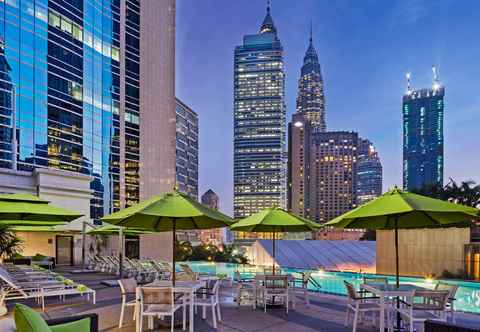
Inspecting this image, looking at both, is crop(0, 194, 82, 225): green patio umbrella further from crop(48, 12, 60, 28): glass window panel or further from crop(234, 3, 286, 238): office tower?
crop(234, 3, 286, 238): office tower

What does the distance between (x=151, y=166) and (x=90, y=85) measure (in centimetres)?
1294

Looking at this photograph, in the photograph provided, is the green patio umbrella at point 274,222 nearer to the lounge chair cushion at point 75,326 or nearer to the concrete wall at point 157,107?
the lounge chair cushion at point 75,326

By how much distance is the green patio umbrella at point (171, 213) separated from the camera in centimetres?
629

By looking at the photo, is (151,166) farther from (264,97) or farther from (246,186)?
(264,97)

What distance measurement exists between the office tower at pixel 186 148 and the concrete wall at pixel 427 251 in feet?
337

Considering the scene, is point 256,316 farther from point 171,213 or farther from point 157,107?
point 157,107

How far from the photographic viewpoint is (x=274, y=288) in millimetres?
8367

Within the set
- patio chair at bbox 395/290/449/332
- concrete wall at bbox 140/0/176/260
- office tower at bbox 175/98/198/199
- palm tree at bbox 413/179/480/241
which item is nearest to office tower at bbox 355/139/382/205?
office tower at bbox 175/98/198/199

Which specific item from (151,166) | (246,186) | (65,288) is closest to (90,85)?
(151,166)

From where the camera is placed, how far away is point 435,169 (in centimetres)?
19612

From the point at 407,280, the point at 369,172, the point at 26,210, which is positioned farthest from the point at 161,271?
the point at 369,172

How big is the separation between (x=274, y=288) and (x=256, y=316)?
81 cm

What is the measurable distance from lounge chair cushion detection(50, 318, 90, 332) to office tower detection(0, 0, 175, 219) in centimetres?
3130

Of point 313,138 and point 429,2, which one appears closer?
point 429,2
